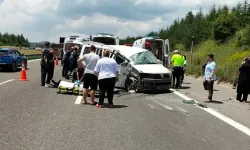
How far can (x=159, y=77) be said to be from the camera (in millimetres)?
14617

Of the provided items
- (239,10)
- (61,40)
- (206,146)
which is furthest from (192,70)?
(239,10)

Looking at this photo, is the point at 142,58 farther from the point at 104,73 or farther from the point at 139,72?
the point at 104,73

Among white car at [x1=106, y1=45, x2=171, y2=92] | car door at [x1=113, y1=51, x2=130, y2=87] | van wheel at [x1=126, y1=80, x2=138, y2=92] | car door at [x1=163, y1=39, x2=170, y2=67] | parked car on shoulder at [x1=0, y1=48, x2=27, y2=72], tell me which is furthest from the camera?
parked car on shoulder at [x1=0, y1=48, x2=27, y2=72]

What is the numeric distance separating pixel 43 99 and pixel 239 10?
5991 centimetres

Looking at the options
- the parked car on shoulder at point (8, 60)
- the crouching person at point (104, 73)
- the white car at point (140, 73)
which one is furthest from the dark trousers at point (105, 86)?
the parked car on shoulder at point (8, 60)

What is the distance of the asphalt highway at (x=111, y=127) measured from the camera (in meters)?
6.44

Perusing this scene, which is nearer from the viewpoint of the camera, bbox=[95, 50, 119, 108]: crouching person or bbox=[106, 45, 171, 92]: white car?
bbox=[95, 50, 119, 108]: crouching person

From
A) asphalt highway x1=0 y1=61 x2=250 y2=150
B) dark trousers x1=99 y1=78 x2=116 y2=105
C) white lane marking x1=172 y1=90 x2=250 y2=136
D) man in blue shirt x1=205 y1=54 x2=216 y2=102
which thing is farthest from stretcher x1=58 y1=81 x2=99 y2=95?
white lane marking x1=172 y1=90 x2=250 y2=136

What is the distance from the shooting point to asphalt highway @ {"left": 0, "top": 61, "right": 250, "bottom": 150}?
6.44 metres

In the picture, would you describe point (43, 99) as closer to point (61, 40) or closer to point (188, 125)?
point (188, 125)

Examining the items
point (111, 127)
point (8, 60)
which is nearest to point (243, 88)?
point (111, 127)

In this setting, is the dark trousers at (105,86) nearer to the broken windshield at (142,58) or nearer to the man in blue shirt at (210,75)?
the man in blue shirt at (210,75)

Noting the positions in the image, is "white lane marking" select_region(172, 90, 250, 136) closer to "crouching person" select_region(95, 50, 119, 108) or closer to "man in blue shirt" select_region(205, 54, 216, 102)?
"man in blue shirt" select_region(205, 54, 216, 102)

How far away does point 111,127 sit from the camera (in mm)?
7820
